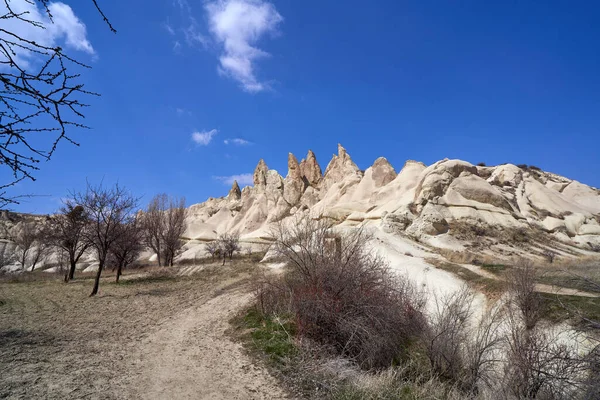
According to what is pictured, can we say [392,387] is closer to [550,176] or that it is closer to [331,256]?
[331,256]

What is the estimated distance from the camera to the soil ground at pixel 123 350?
5.49 metres

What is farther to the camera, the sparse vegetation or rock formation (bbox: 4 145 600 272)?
rock formation (bbox: 4 145 600 272)

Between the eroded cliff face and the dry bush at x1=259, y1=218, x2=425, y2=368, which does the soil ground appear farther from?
the eroded cliff face

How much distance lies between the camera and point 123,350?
7348 millimetres

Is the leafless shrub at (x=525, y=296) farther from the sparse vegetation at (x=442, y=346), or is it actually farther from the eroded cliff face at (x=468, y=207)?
the eroded cliff face at (x=468, y=207)

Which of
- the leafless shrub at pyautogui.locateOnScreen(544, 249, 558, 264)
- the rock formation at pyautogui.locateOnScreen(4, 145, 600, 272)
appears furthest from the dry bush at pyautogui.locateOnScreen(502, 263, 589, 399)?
the leafless shrub at pyautogui.locateOnScreen(544, 249, 558, 264)

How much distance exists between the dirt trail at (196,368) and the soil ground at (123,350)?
16 millimetres

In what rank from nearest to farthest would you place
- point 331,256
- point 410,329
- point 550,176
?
point 410,329
point 331,256
point 550,176

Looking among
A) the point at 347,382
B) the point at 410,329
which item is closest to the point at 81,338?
the point at 347,382

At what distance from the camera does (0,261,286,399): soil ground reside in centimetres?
549

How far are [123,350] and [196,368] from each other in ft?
6.36

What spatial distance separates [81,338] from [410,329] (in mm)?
8384

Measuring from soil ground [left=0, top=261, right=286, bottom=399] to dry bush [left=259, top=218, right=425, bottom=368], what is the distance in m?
1.96

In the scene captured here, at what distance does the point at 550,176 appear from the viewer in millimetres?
46219
